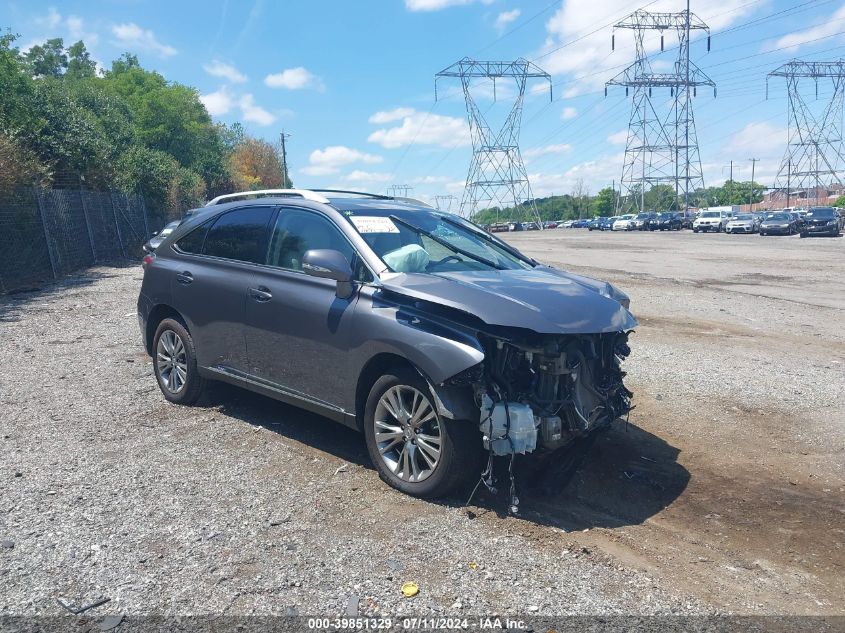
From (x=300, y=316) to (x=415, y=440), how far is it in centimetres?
132

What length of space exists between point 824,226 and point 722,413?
41426mm

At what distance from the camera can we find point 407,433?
14.3ft

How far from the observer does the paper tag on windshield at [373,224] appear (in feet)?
16.6

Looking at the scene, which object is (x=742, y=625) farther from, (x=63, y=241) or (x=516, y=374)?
(x=63, y=241)

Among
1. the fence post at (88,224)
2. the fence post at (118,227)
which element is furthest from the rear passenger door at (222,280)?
the fence post at (118,227)

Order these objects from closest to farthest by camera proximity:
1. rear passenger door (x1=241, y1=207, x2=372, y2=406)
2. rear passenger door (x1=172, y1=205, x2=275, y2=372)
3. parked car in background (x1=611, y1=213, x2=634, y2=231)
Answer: rear passenger door (x1=241, y1=207, x2=372, y2=406) → rear passenger door (x1=172, y1=205, x2=275, y2=372) → parked car in background (x1=611, y1=213, x2=634, y2=231)

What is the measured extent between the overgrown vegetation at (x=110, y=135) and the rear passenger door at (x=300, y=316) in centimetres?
A: 1336

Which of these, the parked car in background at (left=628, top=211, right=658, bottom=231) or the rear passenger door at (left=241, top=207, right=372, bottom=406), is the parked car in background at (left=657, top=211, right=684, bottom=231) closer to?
the parked car in background at (left=628, top=211, right=658, bottom=231)

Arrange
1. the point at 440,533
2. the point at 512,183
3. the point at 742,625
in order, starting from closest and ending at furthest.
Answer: the point at 742,625, the point at 440,533, the point at 512,183

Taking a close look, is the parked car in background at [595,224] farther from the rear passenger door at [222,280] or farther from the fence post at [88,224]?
the rear passenger door at [222,280]

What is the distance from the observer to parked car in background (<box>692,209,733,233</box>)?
2217 inches

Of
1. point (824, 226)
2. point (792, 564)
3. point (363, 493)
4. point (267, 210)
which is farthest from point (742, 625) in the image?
point (824, 226)

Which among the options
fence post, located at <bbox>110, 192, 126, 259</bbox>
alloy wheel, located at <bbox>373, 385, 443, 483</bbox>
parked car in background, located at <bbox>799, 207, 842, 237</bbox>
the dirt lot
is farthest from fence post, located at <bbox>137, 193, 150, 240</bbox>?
parked car in background, located at <bbox>799, 207, 842, 237</bbox>

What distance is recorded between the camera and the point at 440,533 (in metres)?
3.97
